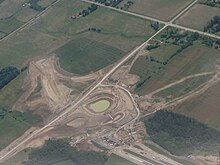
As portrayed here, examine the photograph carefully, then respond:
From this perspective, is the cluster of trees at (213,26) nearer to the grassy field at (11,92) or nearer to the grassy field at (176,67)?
the grassy field at (176,67)

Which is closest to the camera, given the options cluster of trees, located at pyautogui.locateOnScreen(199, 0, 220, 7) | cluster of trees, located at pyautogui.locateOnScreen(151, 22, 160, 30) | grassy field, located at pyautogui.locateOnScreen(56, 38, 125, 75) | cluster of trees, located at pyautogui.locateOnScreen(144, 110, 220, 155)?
cluster of trees, located at pyautogui.locateOnScreen(144, 110, 220, 155)

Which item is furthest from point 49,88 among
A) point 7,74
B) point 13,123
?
point 7,74

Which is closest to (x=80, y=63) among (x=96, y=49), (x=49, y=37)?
(x=96, y=49)

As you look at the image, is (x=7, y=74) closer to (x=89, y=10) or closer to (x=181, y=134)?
(x=89, y=10)

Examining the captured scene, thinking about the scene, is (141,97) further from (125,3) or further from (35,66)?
(125,3)

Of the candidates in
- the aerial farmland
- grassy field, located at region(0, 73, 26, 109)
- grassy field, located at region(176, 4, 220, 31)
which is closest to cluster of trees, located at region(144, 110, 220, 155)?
the aerial farmland

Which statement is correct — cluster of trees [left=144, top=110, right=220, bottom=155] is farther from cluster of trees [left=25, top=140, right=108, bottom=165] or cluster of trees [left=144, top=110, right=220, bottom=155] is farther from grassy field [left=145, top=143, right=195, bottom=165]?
cluster of trees [left=25, top=140, right=108, bottom=165]
